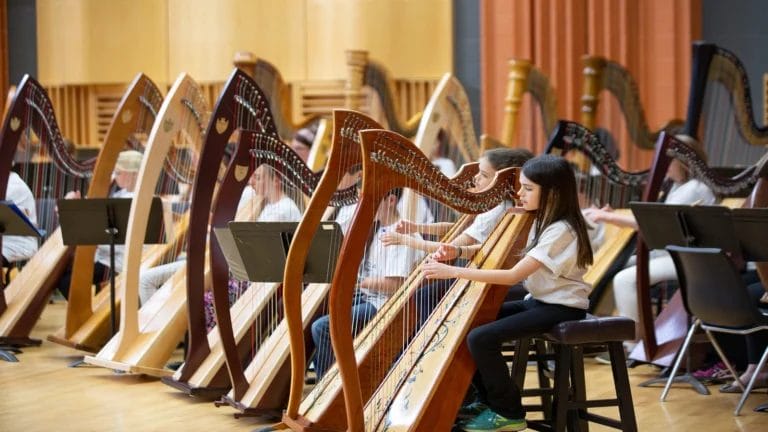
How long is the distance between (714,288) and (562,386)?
4.33 feet

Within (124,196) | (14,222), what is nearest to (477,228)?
(14,222)

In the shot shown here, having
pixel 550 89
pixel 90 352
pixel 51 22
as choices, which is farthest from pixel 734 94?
pixel 51 22

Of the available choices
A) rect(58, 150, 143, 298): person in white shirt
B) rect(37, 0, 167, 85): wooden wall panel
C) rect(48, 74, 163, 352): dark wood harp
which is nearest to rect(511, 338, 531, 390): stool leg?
rect(48, 74, 163, 352): dark wood harp

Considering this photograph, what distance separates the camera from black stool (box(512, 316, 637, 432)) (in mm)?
4027

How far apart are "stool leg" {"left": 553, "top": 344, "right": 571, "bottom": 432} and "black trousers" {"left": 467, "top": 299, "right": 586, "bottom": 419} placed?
0.37 ft

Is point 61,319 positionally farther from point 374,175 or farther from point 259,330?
point 374,175

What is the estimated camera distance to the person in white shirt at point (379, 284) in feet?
16.5

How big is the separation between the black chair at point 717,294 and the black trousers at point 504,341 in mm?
1108

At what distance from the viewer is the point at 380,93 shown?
7.65 metres

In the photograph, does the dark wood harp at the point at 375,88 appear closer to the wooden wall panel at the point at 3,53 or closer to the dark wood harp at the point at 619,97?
the dark wood harp at the point at 619,97

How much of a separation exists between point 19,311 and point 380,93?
104 inches

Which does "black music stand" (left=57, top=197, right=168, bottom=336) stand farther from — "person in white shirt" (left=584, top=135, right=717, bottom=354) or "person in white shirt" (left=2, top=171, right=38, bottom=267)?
"person in white shirt" (left=584, top=135, right=717, bottom=354)

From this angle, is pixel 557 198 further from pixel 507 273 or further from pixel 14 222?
pixel 14 222

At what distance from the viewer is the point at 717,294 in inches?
199
